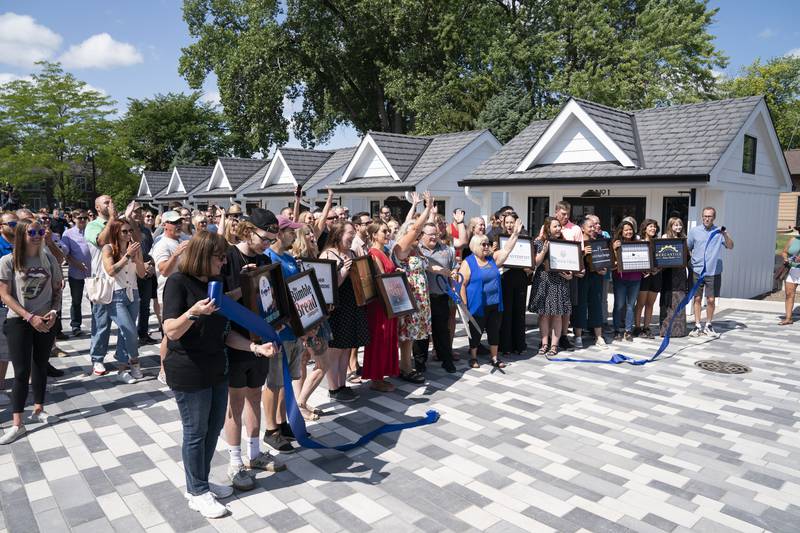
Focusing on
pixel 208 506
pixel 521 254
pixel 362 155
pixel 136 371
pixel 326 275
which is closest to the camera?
pixel 208 506

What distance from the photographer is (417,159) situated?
21.1 metres

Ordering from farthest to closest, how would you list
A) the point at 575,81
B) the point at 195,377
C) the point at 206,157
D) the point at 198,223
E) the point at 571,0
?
1. the point at 206,157
2. the point at 571,0
3. the point at 575,81
4. the point at 198,223
5. the point at 195,377

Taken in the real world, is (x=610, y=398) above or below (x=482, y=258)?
below

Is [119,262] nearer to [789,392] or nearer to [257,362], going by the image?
[257,362]

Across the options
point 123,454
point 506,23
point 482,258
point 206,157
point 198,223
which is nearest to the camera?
point 123,454

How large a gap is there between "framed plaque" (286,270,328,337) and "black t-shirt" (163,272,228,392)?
834mm

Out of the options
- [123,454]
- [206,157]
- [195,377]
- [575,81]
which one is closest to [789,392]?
[195,377]

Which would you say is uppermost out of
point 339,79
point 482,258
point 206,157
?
point 339,79

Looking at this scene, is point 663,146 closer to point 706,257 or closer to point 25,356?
point 706,257

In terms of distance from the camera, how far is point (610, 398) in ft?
21.1

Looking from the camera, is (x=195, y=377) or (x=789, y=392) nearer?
(x=195, y=377)

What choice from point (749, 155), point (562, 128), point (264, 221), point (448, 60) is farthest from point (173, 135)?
point (264, 221)

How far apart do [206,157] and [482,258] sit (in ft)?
168

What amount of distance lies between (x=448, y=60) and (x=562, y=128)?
77.0 ft
